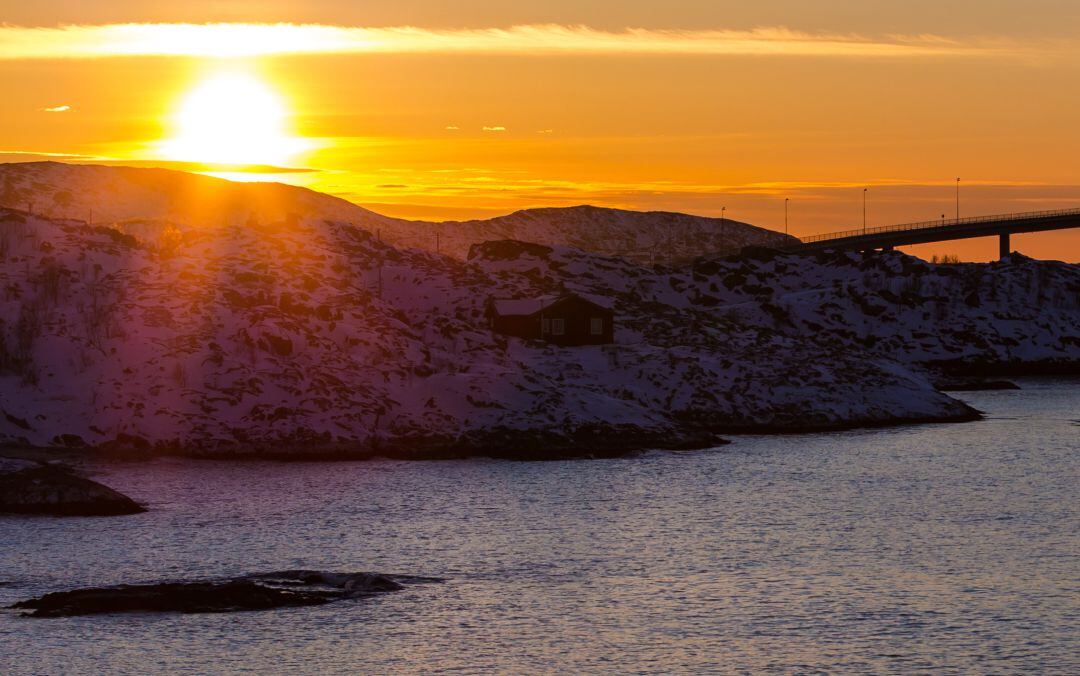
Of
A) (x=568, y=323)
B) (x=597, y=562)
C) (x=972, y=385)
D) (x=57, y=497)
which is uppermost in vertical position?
(x=568, y=323)

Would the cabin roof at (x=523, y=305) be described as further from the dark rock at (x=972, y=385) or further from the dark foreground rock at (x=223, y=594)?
the dark foreground rock at (x=223, y=594)

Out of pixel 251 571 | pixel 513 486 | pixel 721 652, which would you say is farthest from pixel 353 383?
pixel 721 652

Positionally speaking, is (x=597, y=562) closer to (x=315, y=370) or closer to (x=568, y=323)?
(x=315, y=370)

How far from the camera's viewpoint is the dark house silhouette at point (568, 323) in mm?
128250

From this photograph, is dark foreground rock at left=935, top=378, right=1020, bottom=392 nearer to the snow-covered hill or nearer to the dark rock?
the dark rock

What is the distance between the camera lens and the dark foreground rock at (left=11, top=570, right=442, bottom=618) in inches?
1593

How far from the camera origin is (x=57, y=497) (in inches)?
2322

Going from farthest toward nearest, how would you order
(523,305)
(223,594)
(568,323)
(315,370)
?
(523,305) < (568,323) < (315,370) < (223,594)

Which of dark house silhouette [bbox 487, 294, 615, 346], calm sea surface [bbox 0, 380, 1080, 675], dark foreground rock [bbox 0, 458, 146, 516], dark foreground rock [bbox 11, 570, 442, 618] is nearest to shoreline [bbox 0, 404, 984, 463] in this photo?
calm sea surface [bbox 0, 380, 1080, 675]

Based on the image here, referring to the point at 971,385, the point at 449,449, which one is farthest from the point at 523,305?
the point at 971,385

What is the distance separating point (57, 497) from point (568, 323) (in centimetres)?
7355

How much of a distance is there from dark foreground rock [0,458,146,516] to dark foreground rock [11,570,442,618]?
15.8 metres

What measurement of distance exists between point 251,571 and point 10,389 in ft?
144

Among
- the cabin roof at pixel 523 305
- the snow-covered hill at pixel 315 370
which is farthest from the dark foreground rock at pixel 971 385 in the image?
the cabin roof at pixel 523 305
